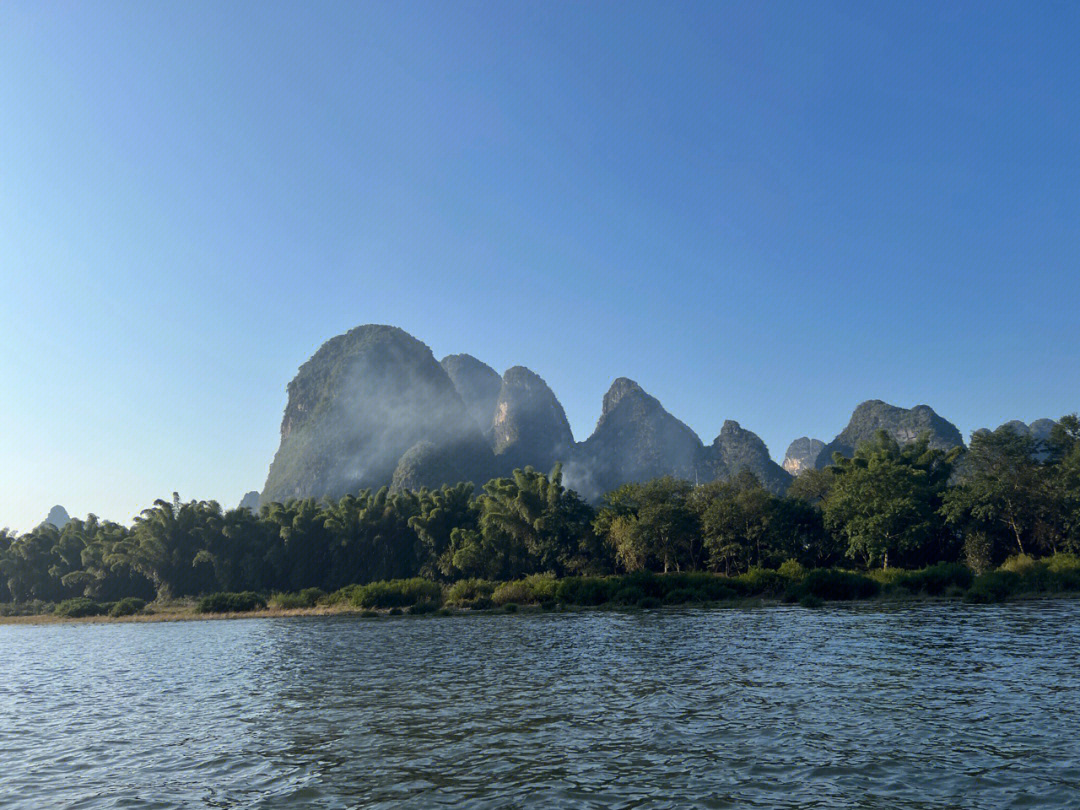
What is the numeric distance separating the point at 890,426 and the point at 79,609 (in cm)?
16242

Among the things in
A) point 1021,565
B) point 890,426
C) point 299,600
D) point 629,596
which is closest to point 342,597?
point 299,600

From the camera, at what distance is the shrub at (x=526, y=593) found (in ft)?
188

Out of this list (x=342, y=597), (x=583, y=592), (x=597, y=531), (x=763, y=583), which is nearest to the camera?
(x=763, y=583)

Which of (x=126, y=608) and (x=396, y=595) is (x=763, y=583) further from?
(x=126, y=608)

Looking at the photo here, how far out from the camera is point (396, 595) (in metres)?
61.5

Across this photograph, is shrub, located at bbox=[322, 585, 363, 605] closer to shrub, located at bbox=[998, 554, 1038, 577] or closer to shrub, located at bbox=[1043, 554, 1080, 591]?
shrub, located at bbox=[998, 554, 1038, 577]

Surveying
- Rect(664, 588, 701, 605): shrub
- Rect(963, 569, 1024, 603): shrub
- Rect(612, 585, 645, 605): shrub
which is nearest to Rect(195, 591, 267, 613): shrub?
Rect(612, 585, 645, 605): shrub

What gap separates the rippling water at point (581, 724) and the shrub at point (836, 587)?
62.9ft

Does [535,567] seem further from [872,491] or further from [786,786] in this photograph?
[786,786]

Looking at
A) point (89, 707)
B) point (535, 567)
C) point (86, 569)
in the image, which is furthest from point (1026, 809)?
point (86, 569)

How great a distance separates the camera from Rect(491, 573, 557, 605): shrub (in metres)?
57.3

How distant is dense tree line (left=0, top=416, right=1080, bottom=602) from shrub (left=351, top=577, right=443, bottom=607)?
946 centimetres

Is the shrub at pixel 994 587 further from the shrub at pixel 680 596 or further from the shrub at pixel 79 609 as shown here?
the shrub at pixel 79 609

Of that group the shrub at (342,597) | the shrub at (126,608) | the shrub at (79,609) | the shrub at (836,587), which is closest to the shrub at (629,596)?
the shrub at (836,587)
